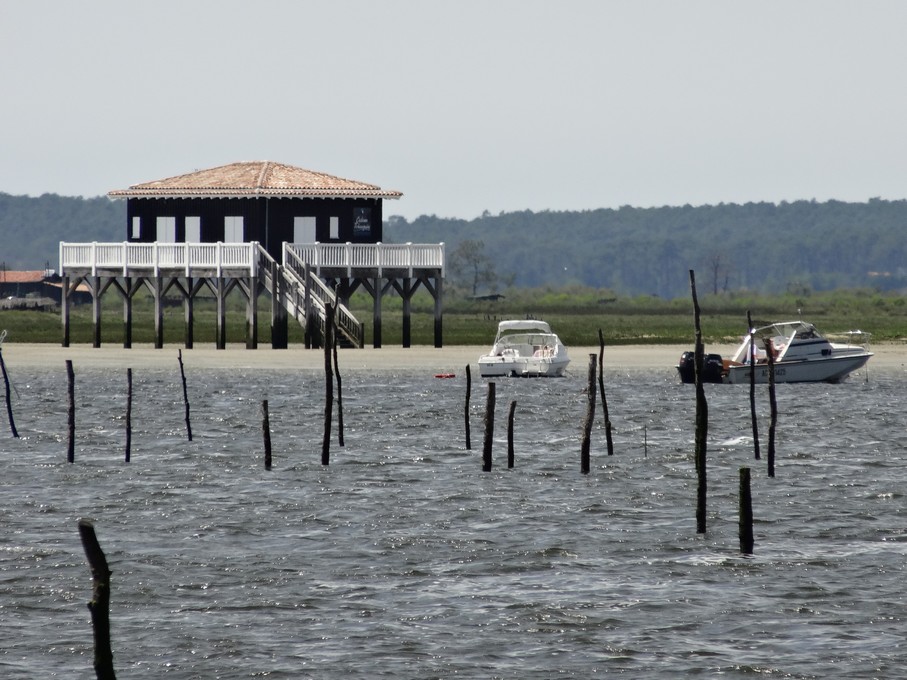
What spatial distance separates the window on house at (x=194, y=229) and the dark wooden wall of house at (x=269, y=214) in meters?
0.13

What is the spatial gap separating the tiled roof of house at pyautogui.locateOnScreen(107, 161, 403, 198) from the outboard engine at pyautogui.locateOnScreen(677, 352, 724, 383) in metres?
17.5

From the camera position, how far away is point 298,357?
6266 centimetres

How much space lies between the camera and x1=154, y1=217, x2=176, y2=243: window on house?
66.1 metres

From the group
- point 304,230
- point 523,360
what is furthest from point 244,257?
point 523,360

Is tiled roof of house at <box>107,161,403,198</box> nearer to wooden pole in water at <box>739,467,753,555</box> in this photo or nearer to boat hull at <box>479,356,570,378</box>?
boat hull at <box>479,356,570,378</box>

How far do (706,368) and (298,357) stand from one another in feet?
53.9

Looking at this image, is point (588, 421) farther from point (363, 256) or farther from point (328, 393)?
point (363, 256)

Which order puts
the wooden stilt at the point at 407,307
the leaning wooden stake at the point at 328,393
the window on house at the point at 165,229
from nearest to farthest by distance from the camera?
the leaning wooden stake at the point at 328,393 < the window on house at the point at 165,229 < the wooden stilt at the point at 407,307

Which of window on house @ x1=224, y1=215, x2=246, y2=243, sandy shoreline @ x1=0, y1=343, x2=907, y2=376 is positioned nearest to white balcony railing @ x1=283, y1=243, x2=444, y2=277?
window on house @ x1=224, y1=215, x2=246, y2=243

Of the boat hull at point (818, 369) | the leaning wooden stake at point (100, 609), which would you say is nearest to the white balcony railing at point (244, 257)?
the boat hull at point (818, 369)

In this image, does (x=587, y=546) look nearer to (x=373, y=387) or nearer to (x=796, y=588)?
(x=796, y=588)

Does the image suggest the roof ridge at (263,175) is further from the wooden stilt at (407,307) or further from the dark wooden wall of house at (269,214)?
the wooden stilt at (407,307)

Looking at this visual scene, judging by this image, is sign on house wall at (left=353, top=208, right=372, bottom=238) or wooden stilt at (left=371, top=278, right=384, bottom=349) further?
sign on house wall at (left=353, top=208, right=372, bottom=238)

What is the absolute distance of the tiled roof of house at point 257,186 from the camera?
64875 mm
